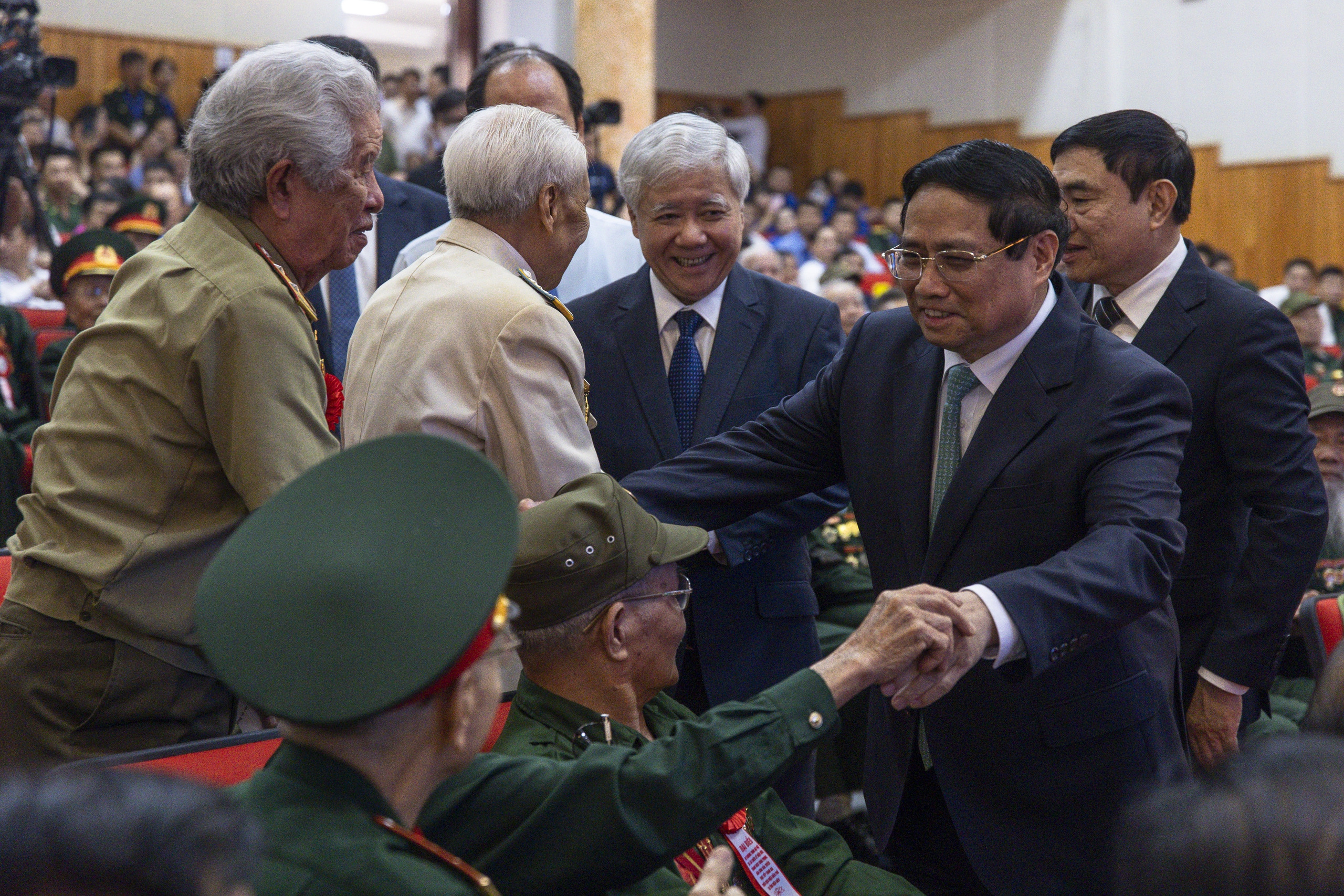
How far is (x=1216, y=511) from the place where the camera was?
2371 millimetres

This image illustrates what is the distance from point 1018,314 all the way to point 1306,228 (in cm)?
1130

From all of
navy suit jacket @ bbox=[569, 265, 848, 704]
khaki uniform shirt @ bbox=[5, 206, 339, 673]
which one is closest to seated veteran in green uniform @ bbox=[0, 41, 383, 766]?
khaki uniform shirt @ bbox=[5, 206, 339, 673]

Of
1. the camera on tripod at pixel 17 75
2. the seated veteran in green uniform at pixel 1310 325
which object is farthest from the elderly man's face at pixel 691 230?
the seated veteran in green uniform at pixel 1310 325

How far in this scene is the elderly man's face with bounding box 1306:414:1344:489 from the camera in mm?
4012

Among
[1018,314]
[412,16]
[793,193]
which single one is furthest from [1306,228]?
[1018,314]

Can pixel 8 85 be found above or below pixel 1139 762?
above

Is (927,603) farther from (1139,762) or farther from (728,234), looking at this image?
(728,234)

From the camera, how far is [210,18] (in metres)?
12.1

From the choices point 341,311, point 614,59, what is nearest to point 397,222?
point 341,311

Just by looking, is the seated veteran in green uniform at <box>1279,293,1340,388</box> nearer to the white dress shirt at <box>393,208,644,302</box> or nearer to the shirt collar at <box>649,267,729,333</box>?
the white dress shirt at <box>393,208,644,302</box>

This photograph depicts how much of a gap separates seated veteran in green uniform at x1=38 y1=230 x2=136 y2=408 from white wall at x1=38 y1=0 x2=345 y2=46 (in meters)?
7.61

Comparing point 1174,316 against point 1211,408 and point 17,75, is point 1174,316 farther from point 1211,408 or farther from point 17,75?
point 17,75

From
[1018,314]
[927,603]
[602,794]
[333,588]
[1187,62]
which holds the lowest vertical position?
[602,794]

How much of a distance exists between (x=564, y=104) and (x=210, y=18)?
10.1 meters
